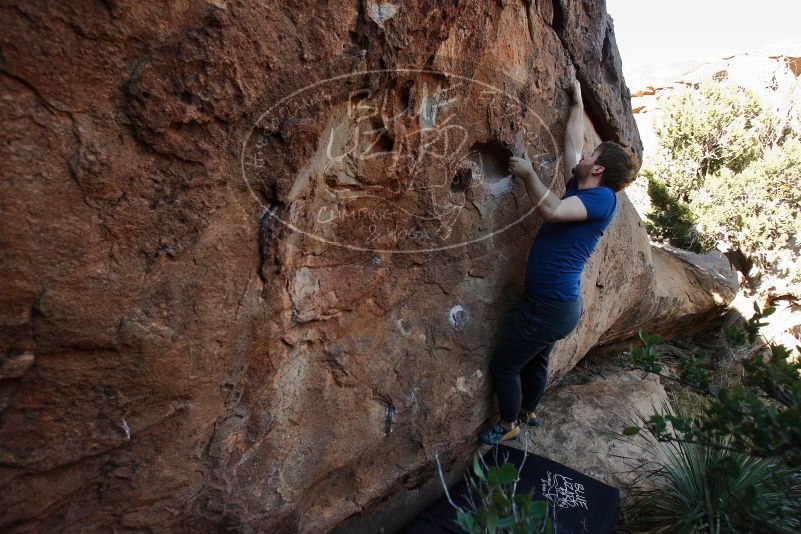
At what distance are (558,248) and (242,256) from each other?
154cm

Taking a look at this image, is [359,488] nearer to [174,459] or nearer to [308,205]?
[174,459]

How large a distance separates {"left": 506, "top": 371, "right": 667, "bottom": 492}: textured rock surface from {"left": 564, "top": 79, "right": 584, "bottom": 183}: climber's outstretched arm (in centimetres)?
179

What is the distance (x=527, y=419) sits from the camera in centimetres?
329

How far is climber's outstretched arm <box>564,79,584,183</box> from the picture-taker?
2857 mm

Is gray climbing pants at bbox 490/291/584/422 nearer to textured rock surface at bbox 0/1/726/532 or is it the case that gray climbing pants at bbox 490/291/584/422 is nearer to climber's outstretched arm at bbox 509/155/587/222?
textured rock surface at bbox 0/1/726/532

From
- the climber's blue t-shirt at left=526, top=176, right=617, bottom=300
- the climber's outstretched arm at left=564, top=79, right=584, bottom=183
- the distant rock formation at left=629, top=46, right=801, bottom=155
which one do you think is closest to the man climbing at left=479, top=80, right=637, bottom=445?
the climber's blue t-shirt at left=526, top=176, right=617, bottom=300

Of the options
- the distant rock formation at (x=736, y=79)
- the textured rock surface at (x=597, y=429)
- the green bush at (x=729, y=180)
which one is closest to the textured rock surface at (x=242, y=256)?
the textured rock surface at (x=597, y=429)

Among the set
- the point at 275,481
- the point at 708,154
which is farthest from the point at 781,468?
the point at 708,154

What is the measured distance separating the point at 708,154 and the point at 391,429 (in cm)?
863

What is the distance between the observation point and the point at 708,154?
854 cm

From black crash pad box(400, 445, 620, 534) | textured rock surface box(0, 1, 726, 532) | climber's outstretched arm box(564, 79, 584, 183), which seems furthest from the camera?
climber's outstretched arm box(564, 79, 584, 183)

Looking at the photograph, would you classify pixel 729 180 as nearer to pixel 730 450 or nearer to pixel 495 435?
pixel 495 435

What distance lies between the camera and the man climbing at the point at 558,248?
7.85 feet

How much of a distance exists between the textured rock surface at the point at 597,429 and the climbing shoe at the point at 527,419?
0.28ft
